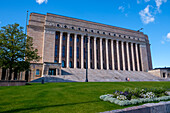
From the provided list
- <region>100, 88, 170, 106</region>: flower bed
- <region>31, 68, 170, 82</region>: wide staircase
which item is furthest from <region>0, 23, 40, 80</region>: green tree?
<region>100, 88, 170, 106</region>: flower bed

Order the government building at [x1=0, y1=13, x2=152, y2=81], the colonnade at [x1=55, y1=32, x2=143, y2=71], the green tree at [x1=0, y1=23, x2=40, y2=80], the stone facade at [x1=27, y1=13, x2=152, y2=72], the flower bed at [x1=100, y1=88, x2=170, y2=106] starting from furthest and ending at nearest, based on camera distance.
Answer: the colonnade at [x1=55, y1=32, x2=143, y2=71], the stone facade at [x1=27, y1=13, x2=152, y2=72], the government building at [x1=0, y1=13, x2=152, y2=81], the green tree at [x1=0, y1=23, x2=40, y2=80], the flower bed at [x1=100, y1=88, x2=170, y2=106]

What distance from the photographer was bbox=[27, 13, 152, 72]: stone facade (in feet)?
158

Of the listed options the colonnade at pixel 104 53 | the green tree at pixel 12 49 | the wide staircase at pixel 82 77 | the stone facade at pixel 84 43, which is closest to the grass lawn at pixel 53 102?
the green tree at pixel 12 49

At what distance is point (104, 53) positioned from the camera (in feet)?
192

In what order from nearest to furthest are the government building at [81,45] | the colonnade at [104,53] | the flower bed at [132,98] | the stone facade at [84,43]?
the flower bed at [132,98] → the government building at [81,45] → the stone facade at [84,43] → the colonnade at [104,53]

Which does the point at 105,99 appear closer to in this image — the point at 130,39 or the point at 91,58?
the point at 91,58

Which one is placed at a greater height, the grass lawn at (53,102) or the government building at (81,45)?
the government building at (81,45)

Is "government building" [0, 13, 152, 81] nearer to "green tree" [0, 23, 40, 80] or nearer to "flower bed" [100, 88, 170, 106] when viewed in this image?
"green tree" [0, 23, 40, 80]

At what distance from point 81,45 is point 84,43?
3418mm

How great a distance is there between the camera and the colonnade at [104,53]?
5041cm

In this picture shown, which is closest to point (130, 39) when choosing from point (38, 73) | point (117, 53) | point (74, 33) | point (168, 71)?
point (117, 53)

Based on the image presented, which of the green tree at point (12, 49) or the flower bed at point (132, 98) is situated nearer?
the flower bed at point (132, 98)

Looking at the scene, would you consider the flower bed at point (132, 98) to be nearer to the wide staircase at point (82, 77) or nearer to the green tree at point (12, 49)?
the green tree at point (12, 49)

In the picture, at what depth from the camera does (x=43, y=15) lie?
53.0 meters
